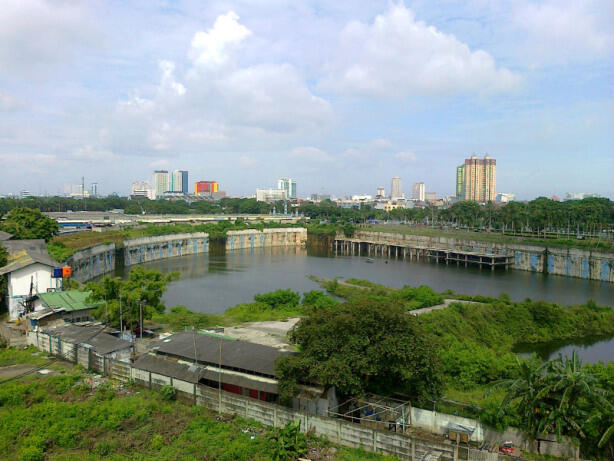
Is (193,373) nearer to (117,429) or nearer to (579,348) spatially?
(117,429)

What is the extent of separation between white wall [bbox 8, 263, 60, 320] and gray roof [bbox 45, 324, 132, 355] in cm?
496

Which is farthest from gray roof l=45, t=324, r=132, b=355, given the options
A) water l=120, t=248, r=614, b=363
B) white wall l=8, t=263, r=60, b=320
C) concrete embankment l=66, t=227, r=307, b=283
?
concrete embankment l=66, t=227, r=307, b=283

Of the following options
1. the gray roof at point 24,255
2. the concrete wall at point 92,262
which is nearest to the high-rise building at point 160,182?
the concrete wall at point 92,262

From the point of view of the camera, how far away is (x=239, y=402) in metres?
10.2

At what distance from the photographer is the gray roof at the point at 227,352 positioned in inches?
447

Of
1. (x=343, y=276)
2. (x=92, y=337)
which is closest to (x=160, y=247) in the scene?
(x=343, y=276)

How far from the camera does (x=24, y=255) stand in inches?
866

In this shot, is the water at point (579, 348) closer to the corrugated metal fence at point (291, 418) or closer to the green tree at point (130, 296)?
the corrugated metal fence at point (291, 418)

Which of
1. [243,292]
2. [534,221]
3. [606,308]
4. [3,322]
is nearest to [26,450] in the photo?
[3,322]

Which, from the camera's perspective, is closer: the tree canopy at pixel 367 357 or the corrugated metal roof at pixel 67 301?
the tree canopy at pixel 367 357

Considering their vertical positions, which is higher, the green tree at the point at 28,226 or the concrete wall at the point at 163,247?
the green tree at the point at 28,226

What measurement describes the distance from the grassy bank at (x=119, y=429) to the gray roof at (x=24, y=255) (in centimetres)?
938

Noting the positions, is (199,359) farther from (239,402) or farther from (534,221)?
(534,221)

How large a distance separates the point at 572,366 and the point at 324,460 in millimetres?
4991
